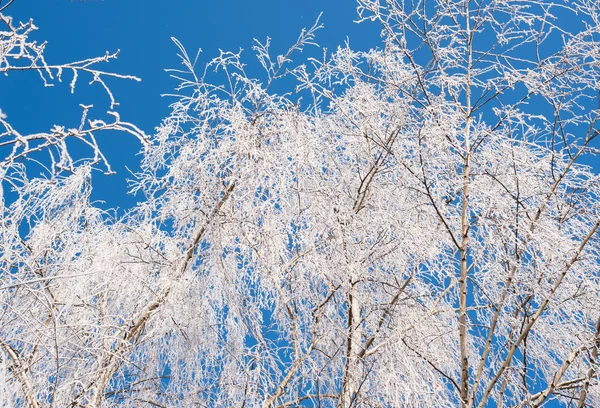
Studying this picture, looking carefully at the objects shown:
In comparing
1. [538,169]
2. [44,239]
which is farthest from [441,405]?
[44,239]

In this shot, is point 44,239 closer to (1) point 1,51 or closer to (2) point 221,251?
(2) point 221,251

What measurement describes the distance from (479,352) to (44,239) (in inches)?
119

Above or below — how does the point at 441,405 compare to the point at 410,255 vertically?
below

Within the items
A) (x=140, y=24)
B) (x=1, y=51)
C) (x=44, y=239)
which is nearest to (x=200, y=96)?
(x=44, y=239)

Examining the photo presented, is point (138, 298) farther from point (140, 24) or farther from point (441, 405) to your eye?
point (140, 24)

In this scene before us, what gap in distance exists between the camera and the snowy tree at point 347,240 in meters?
3.07

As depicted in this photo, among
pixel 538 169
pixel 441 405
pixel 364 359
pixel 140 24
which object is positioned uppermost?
pixel 140 24

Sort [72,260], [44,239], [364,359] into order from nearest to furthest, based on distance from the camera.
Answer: [364,359], [44,239], [72,260]

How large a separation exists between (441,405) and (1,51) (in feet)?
8.17

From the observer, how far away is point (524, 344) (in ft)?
10.3

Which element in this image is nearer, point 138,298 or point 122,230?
point 138,298

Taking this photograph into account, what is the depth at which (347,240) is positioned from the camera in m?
3.70

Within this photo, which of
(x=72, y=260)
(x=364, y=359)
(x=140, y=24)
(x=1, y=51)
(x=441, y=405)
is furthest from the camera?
(x=140, y=24)

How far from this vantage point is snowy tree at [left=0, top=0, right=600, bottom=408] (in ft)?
10.1
